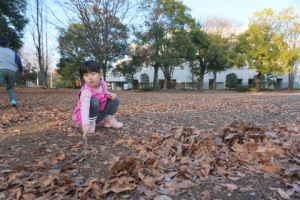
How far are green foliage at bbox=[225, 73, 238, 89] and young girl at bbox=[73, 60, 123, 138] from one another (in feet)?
86.0

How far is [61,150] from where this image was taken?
1.97 m

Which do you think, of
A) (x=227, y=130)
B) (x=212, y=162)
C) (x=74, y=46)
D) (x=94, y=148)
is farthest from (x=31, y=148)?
(x=74, y=46)

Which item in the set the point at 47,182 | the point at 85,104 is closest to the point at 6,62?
the point at 85,104

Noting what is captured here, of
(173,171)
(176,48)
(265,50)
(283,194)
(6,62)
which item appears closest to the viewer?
(283,194)

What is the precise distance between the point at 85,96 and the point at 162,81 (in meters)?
27.7

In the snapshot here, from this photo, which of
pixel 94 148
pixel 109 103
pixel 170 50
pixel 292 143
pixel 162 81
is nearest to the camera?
pixel 292 143

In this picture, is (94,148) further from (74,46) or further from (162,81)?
(162,81)

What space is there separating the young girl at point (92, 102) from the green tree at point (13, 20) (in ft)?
34.8

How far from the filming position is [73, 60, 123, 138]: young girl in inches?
85.1

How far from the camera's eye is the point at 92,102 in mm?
2357

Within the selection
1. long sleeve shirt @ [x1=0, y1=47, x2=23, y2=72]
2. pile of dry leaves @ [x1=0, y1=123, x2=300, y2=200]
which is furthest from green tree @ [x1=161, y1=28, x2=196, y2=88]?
pile of dry leaves @ [x1=0, y1=123, x2=300, y2=200]

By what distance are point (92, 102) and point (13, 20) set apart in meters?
11.9

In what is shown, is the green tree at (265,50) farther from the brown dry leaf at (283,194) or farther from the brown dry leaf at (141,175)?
the brown dry leaf at (141,175)

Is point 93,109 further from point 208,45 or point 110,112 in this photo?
point 208,45
